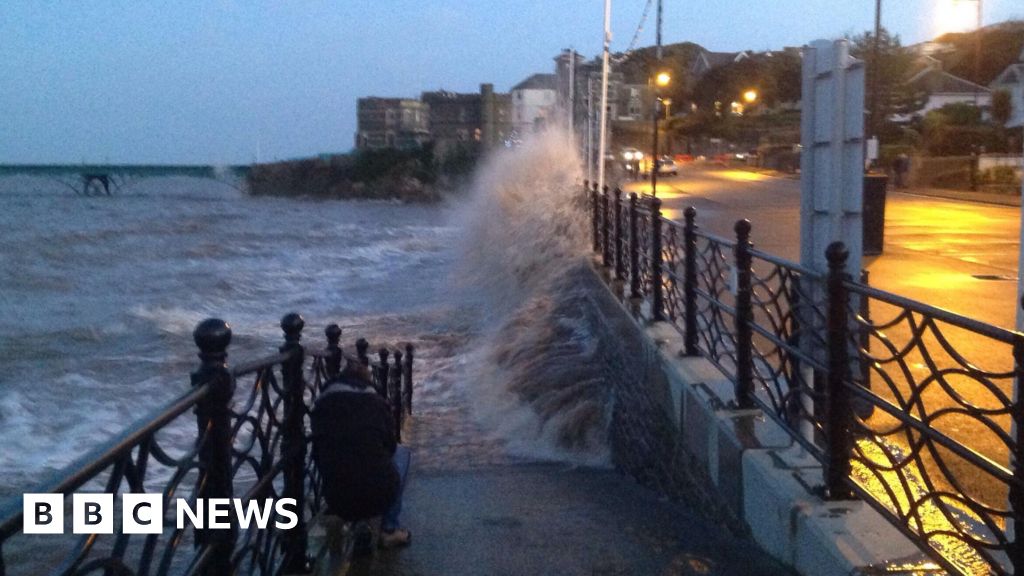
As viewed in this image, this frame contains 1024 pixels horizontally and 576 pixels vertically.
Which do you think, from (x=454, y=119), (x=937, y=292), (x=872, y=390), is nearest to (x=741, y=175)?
(x=937, y=292)

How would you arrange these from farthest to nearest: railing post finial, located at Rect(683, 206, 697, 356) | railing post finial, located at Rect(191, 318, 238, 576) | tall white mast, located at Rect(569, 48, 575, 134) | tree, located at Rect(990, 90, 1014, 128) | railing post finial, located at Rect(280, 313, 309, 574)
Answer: tree, located at Rect(990, 90, 1014, 128)
tall white mast, located at Rect(569, 48, 575, 134)
railing post finial, located at Rect(683, 206, 697, 356)
railing post finial, located at Rect(280, 313, 309, 574)
railing post finial, located at Rect(191, 318, 238, 576)

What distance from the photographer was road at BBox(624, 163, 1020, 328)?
1145 centimetres

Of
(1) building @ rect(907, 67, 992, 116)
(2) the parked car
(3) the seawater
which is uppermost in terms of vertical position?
(1) building @ rect(907, 67, 992, 116)

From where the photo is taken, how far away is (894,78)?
47094 millimetres

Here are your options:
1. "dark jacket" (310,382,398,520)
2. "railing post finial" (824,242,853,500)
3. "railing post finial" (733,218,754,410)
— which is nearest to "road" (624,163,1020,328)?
"railing post finial" (733,218,754,410)

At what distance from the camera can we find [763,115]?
71.4 m

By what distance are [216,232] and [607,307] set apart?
1959 inches

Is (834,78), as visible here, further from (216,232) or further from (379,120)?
(379,120)

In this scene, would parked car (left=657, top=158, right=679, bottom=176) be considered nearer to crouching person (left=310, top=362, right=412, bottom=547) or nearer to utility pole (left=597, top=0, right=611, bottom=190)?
utility pole (left=597, top=0, right=611, bottom=190)

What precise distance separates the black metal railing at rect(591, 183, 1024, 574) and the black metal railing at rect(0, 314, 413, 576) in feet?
7.29

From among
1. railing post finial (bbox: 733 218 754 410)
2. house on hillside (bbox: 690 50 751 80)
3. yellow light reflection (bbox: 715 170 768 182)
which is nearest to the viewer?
railing post finial (bbox: 733 218 754 410)

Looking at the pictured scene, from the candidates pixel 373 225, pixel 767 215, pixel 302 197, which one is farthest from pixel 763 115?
pixel 302 197

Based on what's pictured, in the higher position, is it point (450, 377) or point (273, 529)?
point (273, 529)

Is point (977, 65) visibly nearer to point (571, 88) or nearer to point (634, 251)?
point (571, 88)
